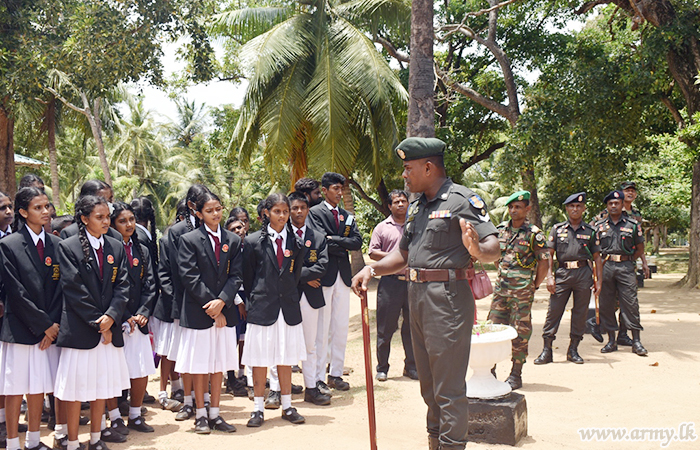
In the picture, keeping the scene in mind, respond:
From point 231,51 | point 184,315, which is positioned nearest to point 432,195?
point 184,315

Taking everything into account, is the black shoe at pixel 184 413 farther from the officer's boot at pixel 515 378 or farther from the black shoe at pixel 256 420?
the officer's boot at pixel 515 378

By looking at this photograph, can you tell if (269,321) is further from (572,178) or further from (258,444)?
(572,178)

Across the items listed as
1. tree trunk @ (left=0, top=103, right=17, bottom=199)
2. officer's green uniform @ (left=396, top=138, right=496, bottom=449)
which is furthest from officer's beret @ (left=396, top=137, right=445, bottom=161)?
tree trunk @ (left=0, top=103, right=17, bottom=199)

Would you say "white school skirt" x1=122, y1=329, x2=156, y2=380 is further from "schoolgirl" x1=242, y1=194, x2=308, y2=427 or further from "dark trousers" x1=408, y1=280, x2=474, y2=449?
"dark trousers" x1=408, y1=280, x2=474, y2=449

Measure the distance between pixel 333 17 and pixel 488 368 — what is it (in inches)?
456

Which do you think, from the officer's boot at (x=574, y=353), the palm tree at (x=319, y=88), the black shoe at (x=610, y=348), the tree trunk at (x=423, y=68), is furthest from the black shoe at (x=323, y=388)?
the palm tree at (x=319, y=88)

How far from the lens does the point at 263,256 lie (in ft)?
19.5

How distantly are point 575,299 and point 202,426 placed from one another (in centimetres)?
519

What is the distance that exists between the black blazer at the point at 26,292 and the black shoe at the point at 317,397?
8.93 feet

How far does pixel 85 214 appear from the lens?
5.00 meters

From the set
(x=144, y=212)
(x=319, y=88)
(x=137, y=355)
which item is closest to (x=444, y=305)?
(x=137, y=355)

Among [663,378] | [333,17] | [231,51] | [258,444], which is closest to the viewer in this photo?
[258,444]
